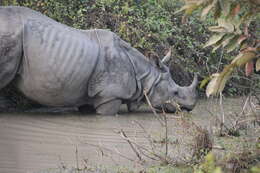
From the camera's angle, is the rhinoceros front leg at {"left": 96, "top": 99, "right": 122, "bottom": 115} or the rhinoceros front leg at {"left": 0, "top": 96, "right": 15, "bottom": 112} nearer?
the rhinoceros front leg at {"left": 0, "top": 96, "right": 15, "bottom": 112}

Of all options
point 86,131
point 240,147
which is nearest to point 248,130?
point 240,147

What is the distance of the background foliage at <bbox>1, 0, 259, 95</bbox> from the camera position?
31.7 ft

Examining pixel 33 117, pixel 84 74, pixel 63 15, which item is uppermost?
pixel 63 15

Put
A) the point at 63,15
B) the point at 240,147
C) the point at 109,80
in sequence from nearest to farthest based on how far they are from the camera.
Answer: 1. the point at 240,147
2. the point at 109,80
3. the point at 63,15

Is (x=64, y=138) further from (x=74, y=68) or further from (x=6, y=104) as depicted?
(x=6, y=104)

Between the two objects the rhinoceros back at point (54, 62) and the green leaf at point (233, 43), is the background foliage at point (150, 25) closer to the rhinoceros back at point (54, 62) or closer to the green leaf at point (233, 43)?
the rhinoceros back at point (54, 62)

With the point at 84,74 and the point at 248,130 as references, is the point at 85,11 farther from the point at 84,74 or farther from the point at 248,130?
the point at 248,130

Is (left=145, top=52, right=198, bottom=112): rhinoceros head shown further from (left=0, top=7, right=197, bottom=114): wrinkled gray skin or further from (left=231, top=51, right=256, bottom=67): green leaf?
(left=231, top=51, right=256, bottom=67): green leaf

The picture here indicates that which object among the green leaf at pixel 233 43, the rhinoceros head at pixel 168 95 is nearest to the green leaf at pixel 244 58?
the green leaf at pixel 233 43

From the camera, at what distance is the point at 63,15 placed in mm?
9633

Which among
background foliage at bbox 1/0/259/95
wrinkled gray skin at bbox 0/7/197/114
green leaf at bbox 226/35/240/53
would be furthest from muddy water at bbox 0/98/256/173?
green leaf at bbox 226/35/240/53

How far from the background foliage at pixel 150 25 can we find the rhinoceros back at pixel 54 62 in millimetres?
1525

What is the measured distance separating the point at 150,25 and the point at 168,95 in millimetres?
1885

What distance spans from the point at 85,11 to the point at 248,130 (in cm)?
396
